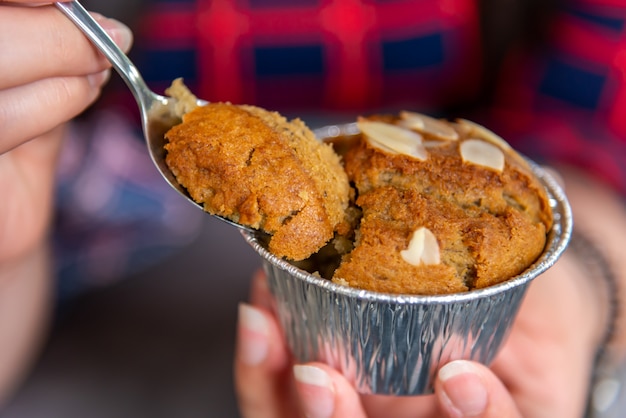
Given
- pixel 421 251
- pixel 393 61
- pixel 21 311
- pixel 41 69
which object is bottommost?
pixel 21 311

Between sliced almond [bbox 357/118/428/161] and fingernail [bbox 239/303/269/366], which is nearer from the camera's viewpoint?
sliced almond [bbox 357/118/428/161]

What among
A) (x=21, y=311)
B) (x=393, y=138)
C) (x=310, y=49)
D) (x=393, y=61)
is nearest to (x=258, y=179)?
(x=393, y=138)

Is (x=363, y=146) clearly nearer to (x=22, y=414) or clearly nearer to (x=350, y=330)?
(x=350, y=330)

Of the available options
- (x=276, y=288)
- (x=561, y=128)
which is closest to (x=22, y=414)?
(x=276, y=288)

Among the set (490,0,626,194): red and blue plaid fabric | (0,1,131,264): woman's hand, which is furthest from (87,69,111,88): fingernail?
(490,0,626,194): red and blue plaid fabric

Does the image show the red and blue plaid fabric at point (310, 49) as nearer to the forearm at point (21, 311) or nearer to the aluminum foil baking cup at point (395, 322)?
the forearm at point (21, 311)

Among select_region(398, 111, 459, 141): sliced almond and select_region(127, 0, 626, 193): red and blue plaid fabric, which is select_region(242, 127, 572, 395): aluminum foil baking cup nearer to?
select_region(398, 111, 459, 141): sliced almond

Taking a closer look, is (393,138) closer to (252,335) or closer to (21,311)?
(252,335)
